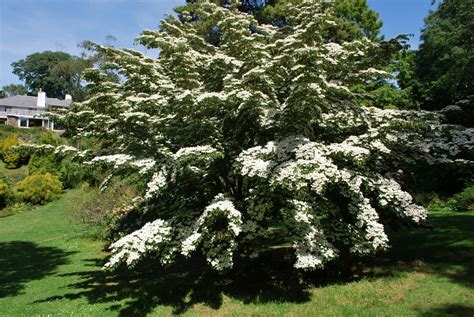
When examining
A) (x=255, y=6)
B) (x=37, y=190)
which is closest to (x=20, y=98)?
(x=37, y=190)

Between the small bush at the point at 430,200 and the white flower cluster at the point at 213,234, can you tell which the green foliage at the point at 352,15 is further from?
the white flower cluster at the point at 213,234

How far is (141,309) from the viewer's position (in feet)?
26.6

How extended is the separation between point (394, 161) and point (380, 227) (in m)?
2.36

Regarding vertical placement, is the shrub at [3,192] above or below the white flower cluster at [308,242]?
above

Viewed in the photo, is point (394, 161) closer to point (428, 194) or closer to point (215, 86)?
point (215, 86)

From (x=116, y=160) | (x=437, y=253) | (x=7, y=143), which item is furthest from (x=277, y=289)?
(x=7, y=143)

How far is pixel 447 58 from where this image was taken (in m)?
22.5

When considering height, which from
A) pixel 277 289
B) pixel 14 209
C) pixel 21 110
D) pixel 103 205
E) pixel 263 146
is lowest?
pixel 277 289

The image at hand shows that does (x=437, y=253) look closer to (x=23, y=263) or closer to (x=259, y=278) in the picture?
(x=259, y=278)

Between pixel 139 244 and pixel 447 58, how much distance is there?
22099 mm

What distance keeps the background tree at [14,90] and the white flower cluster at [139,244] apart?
108 metres

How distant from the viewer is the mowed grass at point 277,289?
721 cm

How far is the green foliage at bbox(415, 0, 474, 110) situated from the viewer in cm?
1616

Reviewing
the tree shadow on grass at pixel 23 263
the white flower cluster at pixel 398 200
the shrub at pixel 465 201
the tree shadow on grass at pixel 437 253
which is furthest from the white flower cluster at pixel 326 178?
the shrub at pixel 465 201
